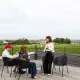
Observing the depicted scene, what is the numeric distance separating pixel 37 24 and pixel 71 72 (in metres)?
7.49

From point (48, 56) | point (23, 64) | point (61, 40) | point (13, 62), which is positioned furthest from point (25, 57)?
point (61, 40)

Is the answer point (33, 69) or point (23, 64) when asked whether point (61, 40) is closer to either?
point (33, 69)

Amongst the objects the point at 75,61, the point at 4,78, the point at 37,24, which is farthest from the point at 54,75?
the point at 37,24

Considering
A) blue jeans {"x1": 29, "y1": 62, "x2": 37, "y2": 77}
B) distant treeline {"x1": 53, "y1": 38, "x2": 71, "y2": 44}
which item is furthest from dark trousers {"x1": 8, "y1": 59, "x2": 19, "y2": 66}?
distant treeline {"x1": 53, "y1": 38, "x2": 71, "y2": 44}

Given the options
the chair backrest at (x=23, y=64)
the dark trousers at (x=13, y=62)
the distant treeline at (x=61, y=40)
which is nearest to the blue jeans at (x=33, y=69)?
the chair backrest at (x=23, y=64)

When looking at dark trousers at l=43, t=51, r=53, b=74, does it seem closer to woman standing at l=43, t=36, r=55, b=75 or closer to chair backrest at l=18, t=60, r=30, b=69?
woman standing at l=43, t=36, r=55, b=75

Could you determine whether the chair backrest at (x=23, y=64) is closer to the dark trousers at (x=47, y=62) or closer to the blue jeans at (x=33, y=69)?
the blue jeans at (x=33, y=69)

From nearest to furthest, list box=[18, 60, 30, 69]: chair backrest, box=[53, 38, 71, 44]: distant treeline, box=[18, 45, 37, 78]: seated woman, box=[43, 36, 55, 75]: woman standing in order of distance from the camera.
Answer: box=[18, 60, 30, 69]: chair backrest → box=[18, 45, 37, 78]: seated woman → box=[43, 36, 55, 75]: woman standing → box=[53, 38, 71, 44]: distant treeline

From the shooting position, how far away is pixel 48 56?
7562 millimetres

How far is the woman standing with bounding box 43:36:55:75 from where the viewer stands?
7.49 meters

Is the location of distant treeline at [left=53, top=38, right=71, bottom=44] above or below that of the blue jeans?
above

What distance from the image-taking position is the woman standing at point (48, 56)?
24.6 feet

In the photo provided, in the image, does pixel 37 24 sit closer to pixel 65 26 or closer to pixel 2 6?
pixel 65 26

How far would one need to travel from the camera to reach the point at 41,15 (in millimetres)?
13969
